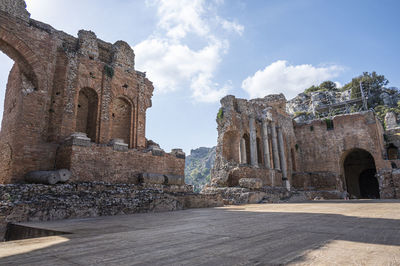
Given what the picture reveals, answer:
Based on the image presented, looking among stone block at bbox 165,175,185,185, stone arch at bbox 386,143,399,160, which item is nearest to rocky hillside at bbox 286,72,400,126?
stone arch at bbox 386,143,399,160

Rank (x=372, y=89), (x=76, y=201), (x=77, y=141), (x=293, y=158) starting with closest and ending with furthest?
(x=76, y=201)
(x=77, y=141)
(x=293, y=158)
(x=372, y=89)

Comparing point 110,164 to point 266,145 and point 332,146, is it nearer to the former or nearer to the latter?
point 266,145

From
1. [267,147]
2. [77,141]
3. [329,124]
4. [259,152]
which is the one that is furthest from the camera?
[329,124]

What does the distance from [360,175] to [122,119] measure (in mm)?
30572

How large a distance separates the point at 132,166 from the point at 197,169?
7791 cm

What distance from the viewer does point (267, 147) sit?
21.8m

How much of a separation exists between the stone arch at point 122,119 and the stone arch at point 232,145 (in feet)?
24.6

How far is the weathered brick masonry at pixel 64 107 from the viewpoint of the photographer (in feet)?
32.1

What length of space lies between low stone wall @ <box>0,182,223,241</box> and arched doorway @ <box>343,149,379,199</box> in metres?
27.4

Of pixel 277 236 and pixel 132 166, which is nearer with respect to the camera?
pixel 277 236

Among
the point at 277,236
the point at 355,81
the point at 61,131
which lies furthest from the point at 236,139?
the point at 355,81

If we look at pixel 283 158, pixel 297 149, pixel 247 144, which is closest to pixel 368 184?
pixel 297 149

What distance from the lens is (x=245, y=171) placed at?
55.4 ft

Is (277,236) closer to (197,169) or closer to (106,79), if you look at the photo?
(106,79)
